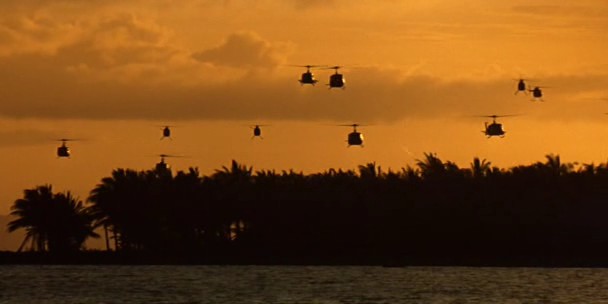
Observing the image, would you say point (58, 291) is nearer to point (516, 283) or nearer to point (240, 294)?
point (240, 294)

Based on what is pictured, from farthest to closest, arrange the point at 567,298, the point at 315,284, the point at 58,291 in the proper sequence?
the point at 315,284 → the point at 58,291 → the point at 567,298

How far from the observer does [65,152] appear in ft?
617

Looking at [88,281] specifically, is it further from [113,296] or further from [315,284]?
[113,296]

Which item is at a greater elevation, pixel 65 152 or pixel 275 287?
pixel 65 152

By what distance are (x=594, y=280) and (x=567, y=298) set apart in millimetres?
39719

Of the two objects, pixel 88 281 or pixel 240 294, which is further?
pixel 88 281

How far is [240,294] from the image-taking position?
531 ft

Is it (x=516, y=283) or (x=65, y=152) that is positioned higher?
(x=65, y=152)

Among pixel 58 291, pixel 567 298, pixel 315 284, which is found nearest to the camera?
pixel 567 298

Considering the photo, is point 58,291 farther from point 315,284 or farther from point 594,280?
point 594,280

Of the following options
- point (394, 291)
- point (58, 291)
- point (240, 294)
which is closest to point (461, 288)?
point (394, 291)

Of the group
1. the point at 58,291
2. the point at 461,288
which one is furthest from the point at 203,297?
the point at 461,288

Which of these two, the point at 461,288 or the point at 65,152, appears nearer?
the point at 461,288

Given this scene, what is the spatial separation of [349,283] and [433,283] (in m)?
7.57
